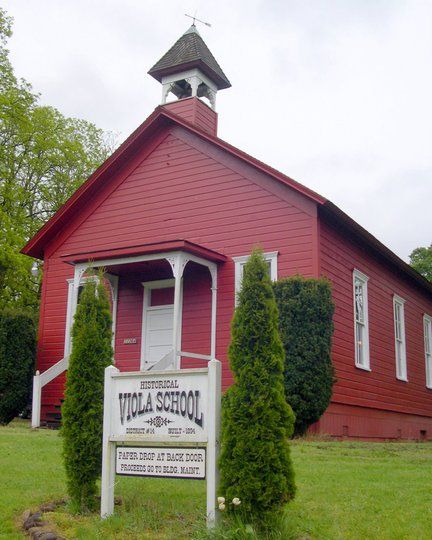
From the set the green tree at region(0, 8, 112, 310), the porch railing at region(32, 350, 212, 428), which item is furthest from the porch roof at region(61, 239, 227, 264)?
the green tree at region(0, 8, 112, 310)

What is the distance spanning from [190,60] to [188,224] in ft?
16.7

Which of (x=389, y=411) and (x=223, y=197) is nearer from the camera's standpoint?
(x=223, y=197)

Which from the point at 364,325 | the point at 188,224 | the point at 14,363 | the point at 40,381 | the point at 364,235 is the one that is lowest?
the point at 40,381

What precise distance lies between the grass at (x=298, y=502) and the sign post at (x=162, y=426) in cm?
40

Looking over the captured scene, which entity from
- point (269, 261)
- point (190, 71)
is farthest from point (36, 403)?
point (190, 71)

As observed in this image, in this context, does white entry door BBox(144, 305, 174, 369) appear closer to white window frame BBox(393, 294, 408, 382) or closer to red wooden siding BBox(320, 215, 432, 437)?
red wooden siding BBox(320, 215, 432, 437)

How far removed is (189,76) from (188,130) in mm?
2566

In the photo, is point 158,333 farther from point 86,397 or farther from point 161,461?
point 161,461

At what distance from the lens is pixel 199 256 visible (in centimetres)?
1534

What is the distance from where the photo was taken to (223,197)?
16.4 meters

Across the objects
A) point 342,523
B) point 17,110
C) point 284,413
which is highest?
point 17,110

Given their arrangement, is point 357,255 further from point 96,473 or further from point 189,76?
point 96,473

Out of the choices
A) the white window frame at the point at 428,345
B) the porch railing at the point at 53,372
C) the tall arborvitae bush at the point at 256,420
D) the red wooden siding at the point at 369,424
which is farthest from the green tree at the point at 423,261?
the tall arborvitae bush at the point at 256,420

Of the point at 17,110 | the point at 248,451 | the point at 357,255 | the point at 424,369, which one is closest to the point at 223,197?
the point at 357,255
